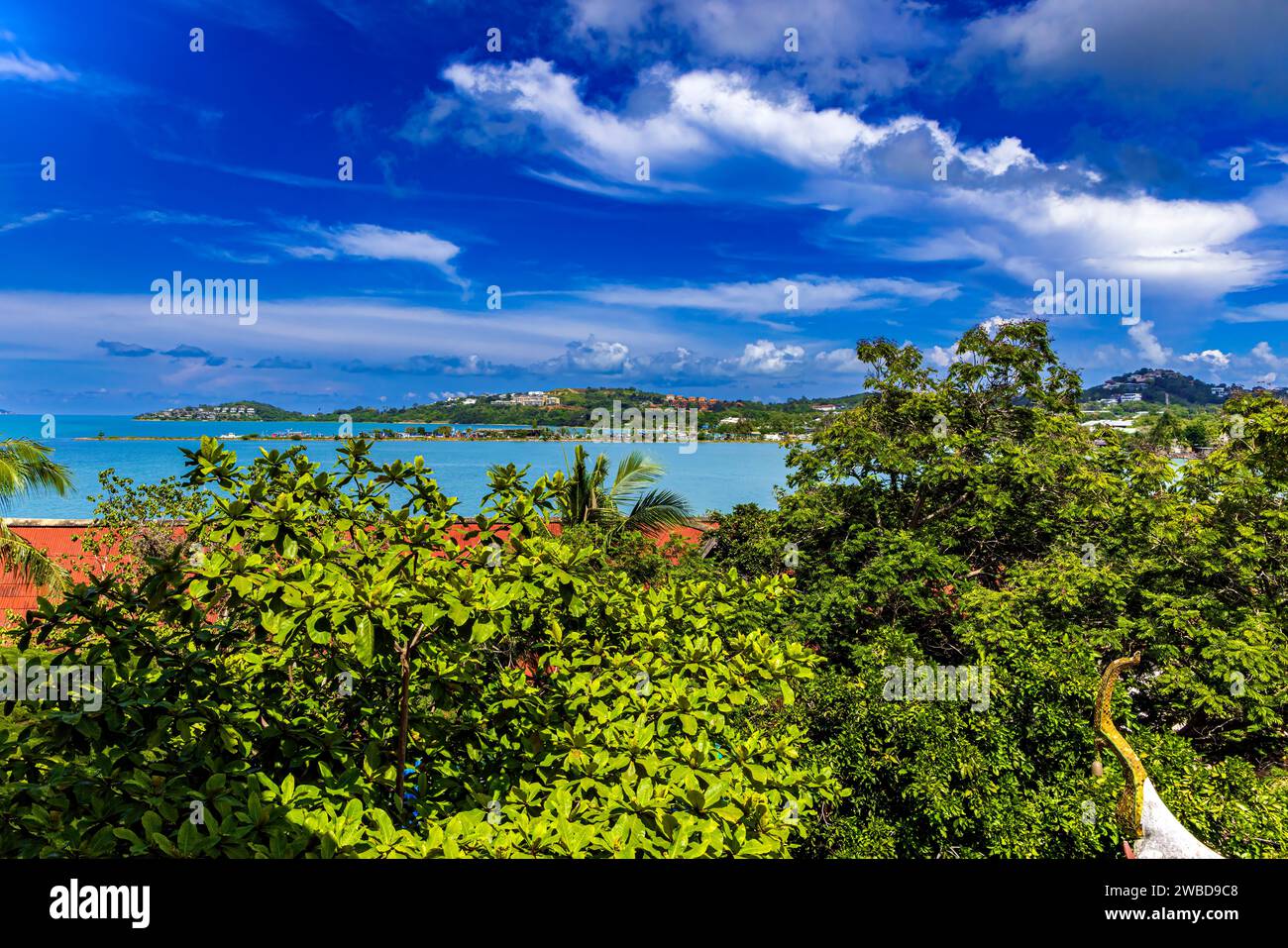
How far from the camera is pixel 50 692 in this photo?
3.89 meters

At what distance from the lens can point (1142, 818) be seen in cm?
480

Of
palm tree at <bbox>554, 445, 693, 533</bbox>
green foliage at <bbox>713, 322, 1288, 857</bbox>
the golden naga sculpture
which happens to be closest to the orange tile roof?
palm tree at <bbox>554, 445, 693, 533</bbox>

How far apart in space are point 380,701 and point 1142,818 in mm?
5123

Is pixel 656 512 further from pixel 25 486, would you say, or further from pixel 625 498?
pixel 25 486

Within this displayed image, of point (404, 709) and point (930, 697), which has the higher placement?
point (404, 709)

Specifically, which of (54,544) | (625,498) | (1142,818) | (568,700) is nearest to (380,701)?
(568,700)

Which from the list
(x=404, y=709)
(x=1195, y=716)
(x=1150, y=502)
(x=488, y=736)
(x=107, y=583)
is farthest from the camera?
(x=1150, y=502)

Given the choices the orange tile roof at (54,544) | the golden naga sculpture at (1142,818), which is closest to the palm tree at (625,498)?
the orange tile roof at (54,544)

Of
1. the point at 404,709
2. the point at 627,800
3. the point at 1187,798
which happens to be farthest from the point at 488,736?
the point at 1187,798

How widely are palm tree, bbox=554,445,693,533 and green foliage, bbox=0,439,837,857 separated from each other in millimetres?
9569

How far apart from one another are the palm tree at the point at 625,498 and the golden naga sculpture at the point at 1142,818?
31.4 feet

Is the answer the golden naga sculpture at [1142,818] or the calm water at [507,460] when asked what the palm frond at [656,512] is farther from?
the golden naga sculpture at [1142,818]
